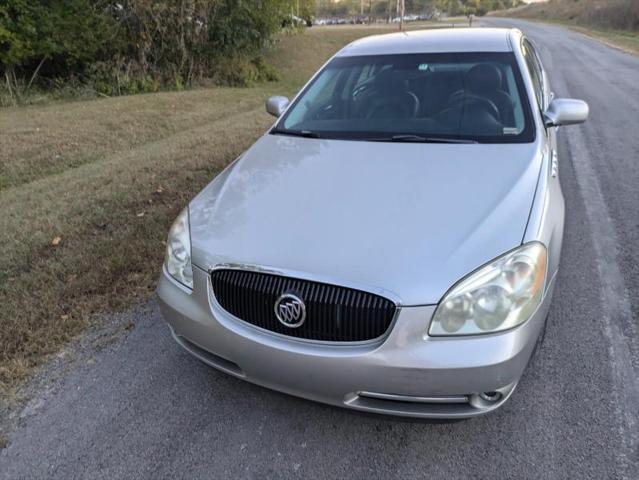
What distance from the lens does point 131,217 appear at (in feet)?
15.5

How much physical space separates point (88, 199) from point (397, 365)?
432 centimetres

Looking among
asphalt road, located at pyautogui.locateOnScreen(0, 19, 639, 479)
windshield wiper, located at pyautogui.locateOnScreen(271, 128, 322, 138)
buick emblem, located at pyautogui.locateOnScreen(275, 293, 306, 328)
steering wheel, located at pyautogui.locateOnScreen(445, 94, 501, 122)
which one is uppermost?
steering wheel, located at pyautogui.locateOnScreen(445, 94, 501, 122)

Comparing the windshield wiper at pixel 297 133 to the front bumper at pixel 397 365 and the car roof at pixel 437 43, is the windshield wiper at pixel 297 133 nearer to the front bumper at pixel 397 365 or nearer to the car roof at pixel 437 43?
the car roof at pixel 437 43

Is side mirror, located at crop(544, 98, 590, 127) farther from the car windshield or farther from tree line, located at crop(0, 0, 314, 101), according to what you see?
tree line, located at crop(0, 0, 314, 101)

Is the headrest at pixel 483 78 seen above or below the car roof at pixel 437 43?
below

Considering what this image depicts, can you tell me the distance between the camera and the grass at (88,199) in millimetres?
3297

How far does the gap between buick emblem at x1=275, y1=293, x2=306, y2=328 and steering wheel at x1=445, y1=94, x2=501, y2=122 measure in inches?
73.0

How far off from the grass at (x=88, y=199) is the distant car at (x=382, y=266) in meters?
1.22

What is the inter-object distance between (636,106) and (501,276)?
9.09 meters

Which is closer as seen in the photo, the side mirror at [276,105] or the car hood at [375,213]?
the car hood at [375,213]

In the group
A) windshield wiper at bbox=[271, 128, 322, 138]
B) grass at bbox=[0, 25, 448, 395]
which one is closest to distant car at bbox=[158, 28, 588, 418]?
windshield wiper at bbox=[271, 128, 322, 138]

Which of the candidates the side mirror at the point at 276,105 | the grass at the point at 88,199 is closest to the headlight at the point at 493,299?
the grass at the point at 88,199

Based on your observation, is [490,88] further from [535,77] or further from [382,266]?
[382,266]

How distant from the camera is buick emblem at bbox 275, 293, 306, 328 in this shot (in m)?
1.98
